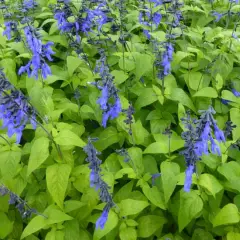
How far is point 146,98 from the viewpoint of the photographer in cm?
341

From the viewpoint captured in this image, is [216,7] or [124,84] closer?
[124,84]

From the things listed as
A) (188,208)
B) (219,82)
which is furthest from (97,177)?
(219,82)

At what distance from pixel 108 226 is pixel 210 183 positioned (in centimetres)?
84

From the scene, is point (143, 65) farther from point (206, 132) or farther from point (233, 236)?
point (233, 236)

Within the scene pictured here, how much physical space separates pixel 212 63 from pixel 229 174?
137cm

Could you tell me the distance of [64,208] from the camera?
2.74 m

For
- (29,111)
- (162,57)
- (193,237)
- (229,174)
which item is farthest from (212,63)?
(29,111)

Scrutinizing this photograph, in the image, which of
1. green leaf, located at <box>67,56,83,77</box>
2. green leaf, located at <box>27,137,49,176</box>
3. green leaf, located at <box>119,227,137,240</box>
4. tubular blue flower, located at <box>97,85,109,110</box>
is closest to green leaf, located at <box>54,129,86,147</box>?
green leaf, located at <box>27,137,49,176</box>

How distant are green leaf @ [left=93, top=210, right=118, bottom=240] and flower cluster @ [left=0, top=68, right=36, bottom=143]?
927 millimetres

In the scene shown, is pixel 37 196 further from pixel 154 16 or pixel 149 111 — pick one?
pixel 154 16

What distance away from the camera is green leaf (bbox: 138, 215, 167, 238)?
2766mm

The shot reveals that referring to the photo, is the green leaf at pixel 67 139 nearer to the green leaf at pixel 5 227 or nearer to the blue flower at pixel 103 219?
the blue flower at pixel 103 219

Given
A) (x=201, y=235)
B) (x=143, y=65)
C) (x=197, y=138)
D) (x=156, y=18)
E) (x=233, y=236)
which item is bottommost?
(x=201, y=235)

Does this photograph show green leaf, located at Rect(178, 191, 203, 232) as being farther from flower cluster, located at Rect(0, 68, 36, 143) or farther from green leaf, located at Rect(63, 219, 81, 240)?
flower cluster, located at Rect(0, 68, 36, 143)
